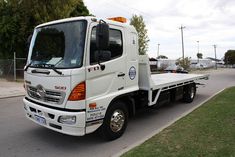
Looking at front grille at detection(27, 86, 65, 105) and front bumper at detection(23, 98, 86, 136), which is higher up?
front grille at detection(27, 86, 65, 105)

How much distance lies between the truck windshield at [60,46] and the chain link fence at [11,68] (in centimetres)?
1597

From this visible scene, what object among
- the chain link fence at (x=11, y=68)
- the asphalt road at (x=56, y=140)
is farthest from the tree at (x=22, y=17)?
the asphalt road at (x=56, y=140)

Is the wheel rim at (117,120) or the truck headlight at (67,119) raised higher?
the truck headlight at (67,119)

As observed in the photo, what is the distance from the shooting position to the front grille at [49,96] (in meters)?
4.61

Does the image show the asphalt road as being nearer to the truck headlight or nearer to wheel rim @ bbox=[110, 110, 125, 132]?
wheel rim @ bbox=[110, 110, 125, 132]

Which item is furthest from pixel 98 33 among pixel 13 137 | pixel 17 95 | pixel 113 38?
pixel 17 95

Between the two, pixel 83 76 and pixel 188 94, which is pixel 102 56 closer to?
pixel 83 76

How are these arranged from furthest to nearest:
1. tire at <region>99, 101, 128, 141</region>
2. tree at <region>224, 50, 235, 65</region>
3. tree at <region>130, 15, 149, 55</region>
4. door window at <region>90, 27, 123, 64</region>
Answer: tree at <region>224, 50, 235, 65</region> < tree at <region>130, 15, 149, 55</region> < door window at <region>90, 27, 123, 64</region> < tire at <region>99, 101, 128, 141</region>

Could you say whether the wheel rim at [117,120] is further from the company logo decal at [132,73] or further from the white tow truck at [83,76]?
the company logo decal at [132,73]

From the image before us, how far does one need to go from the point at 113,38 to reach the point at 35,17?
16438mm

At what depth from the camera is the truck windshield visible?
4.62m

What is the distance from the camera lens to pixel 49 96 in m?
4.79

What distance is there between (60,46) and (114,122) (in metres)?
1.98

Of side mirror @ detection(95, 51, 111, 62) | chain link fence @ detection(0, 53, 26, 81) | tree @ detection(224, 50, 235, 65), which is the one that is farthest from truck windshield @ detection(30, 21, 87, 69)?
tree @ detection(224, 50, 235, 65)
